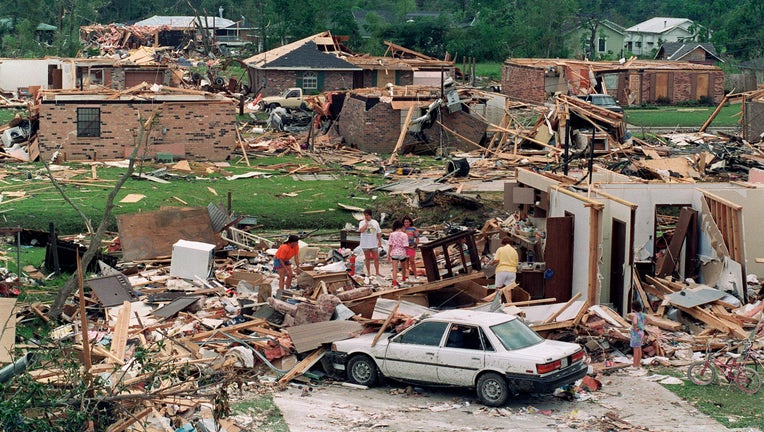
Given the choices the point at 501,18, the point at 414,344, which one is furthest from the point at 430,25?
the point at 414,344

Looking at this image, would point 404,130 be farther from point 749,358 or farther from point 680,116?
point 749,358

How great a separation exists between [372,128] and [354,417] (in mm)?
26963

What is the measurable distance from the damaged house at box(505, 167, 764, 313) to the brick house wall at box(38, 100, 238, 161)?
17833mm

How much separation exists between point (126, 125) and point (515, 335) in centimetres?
2444

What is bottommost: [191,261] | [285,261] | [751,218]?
[191,261]

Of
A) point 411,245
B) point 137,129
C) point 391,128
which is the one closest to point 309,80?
point 391,128

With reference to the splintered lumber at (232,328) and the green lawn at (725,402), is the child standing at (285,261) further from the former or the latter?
the green lawn at (725,402)

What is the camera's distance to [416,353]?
16719 mm

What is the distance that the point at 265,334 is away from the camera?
18.7m

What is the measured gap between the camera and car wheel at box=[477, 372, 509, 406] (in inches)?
632

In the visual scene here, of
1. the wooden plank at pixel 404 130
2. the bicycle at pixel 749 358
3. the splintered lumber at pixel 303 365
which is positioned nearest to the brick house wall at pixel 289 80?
the wooden plank at pixel 404 130

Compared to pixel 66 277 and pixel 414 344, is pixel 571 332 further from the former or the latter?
pixel 66 277

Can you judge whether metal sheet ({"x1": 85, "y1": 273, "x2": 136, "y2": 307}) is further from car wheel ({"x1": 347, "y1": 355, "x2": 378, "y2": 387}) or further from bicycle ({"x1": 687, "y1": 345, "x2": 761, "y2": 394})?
bicycle ({"x1": 687, "y1": 345, "x2": 761, "y2": 394})

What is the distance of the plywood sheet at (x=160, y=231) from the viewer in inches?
982
